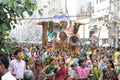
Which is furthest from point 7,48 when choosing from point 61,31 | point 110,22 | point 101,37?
point 101,37

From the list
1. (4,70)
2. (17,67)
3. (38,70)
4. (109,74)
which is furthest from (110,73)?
(4,70)

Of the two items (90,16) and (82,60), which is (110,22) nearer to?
(90,16)

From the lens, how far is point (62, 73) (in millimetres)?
11234

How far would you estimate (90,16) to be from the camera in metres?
67.8

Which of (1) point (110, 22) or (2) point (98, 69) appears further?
(1) point (110, 22)

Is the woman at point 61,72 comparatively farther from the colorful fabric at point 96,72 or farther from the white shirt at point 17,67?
the white shirt at point 17,67

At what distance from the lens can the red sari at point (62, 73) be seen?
1115 cm

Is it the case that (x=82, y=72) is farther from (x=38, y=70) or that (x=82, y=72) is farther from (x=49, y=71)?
(x=38, y=70)

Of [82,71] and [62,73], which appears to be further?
[82,71]

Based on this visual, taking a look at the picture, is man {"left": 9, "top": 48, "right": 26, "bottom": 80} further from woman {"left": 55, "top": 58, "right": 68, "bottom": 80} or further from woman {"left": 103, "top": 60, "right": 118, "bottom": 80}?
woman {"left": 103, "top": 60, "right": 118, "bottom": 80}

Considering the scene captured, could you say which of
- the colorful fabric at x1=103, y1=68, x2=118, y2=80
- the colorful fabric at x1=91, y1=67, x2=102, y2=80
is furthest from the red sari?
the colorful fabric at x1=103, y1=68, x2=118, y2=80

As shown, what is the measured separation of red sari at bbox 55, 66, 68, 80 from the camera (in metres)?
11.1

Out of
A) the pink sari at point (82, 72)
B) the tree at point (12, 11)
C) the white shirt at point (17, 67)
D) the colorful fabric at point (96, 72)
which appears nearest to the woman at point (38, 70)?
the pink sari at point (82, 72)

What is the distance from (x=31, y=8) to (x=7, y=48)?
930 millimetres
